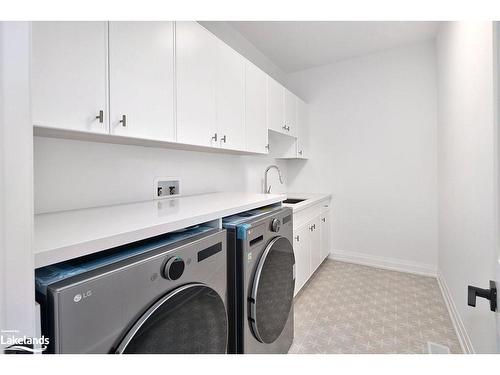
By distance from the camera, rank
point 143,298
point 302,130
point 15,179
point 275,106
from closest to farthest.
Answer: point 15,179, point 143,298, point 275,106, point 302,130

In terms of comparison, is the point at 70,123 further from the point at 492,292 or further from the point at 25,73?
the point at 492,292

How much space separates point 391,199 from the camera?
9.61 feet

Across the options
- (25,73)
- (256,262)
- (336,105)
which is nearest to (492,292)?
(256,262)

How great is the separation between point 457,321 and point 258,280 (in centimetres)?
170

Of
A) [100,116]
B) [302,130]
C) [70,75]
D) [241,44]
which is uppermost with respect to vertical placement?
[241,44]

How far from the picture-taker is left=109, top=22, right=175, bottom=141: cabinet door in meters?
1.00

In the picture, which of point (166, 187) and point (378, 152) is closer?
point (166, 187)

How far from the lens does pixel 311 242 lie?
2.51m

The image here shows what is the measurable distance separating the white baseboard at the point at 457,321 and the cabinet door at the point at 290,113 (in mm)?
2119

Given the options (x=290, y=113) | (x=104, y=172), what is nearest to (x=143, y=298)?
(x=104, y=172)

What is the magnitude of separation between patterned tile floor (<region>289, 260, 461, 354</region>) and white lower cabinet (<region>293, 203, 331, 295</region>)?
0.65 ft

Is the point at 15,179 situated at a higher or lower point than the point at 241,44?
Result: lower

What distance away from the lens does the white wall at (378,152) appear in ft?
8.96

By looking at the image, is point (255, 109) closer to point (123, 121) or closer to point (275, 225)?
point (275, 225)
